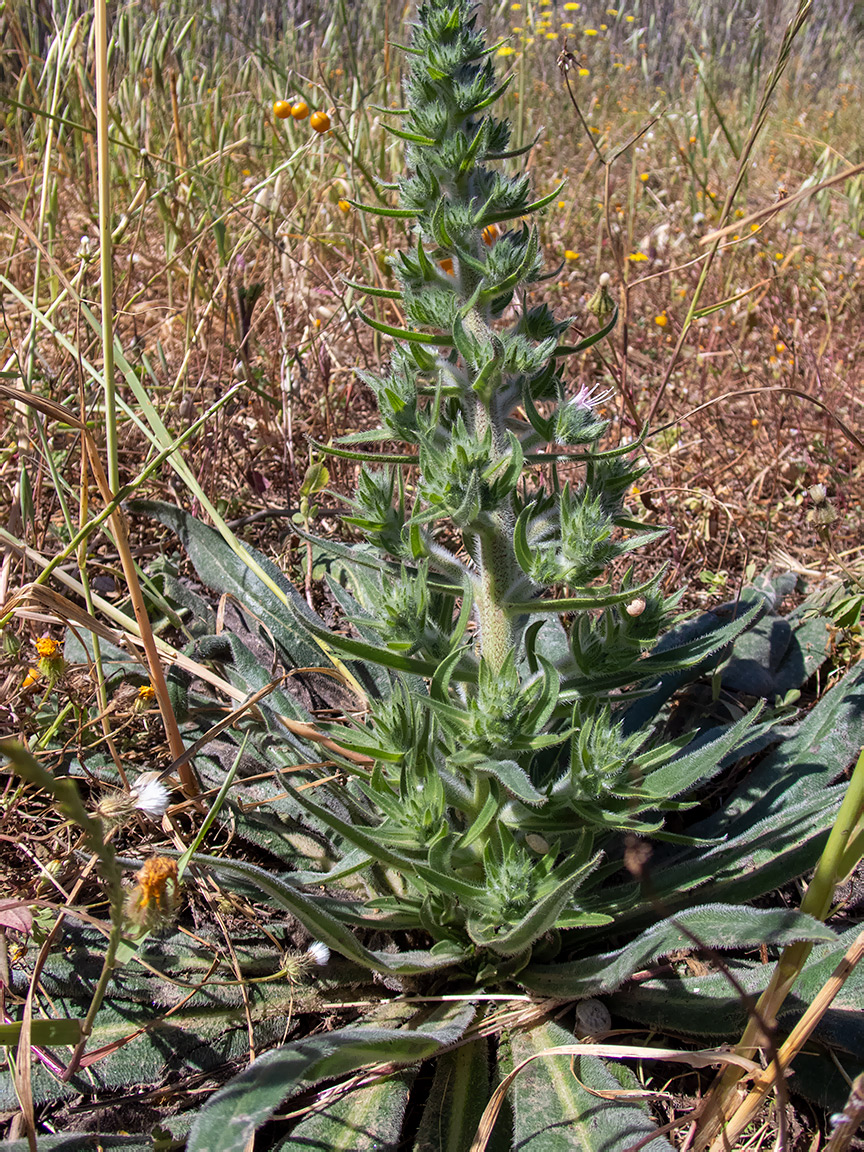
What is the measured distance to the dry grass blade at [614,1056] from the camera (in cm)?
144

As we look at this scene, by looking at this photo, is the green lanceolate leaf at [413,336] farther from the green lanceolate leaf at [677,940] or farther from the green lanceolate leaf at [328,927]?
the green lanceolate leaf at [677,940]

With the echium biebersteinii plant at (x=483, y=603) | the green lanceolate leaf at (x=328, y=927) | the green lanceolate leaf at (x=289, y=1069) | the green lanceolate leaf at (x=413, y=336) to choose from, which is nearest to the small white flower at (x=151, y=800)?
the green lanceolate leaf at (x=328, y=927)

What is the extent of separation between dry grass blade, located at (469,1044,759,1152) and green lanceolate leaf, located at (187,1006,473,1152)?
0.15 metres

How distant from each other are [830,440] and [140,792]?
3.34 m

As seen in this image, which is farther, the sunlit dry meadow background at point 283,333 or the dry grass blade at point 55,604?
the sunlit dry meadow background at point 283,333

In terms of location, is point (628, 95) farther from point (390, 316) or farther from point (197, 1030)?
point (197, 1030)

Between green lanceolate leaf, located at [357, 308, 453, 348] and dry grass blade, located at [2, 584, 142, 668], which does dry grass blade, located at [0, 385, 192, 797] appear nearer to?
dry grass blade, located at [2, 584, 142, 668]

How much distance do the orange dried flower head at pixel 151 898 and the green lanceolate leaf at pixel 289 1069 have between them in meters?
0.35

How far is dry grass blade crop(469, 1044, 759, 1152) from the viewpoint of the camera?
144cm

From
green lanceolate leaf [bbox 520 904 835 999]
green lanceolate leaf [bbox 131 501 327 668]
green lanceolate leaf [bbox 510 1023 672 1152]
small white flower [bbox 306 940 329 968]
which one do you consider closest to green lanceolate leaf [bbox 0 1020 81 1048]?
small white flower [bbox 306 940 329 968]

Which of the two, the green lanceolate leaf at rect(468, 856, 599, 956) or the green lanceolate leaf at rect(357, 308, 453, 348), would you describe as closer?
the green lanceolate leaf at rect(468, 856, 599, 956)

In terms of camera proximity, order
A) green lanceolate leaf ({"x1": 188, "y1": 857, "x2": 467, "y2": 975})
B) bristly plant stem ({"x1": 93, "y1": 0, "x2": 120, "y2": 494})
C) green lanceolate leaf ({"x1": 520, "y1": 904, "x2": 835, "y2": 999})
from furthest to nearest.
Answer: bristly plant stem ({"x1": 93, "y1": 0, "x2": 120, "y2": 494}) < green lanceolate leaf ({"x1": 188, "y1": 857, "x2": 467, "y2": 975}) < green lanceolate leaf ({"x1": 520, "y1": 904, "x2": 835, "y2": 999})

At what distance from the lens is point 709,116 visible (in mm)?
7723

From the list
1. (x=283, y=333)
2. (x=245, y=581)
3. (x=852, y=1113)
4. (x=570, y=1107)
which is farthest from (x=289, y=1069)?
(x=283, y=333)
